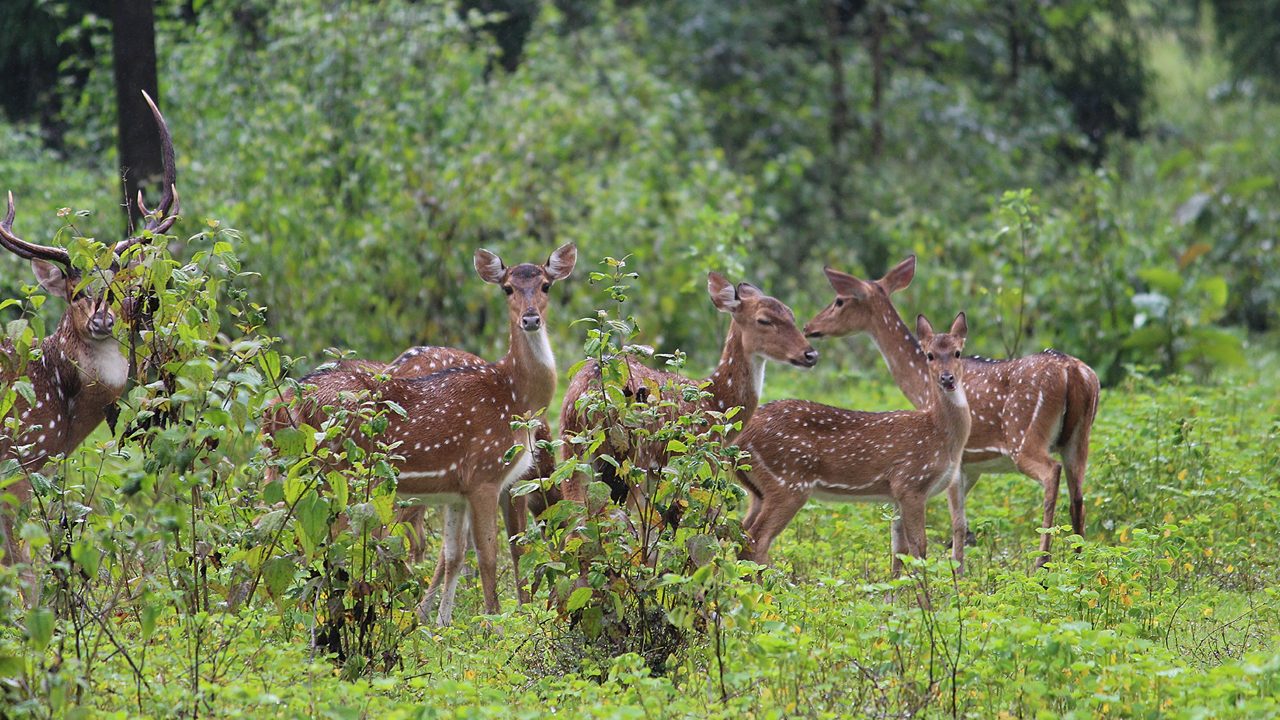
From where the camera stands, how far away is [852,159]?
64.2 ft

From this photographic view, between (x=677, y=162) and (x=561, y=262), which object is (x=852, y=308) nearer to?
(x=561, y=262)

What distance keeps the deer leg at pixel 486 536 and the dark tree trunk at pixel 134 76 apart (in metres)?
4.18

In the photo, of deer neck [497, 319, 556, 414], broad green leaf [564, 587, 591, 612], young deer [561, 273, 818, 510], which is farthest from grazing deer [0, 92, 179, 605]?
broad green leaf [564, 587, 591, 612]

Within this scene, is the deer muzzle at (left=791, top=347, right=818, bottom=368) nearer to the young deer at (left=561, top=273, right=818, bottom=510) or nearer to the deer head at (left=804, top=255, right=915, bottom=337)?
the young deer at (left=561, top=273, right=818, bottom=510)

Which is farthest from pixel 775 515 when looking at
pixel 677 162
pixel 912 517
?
pixel 677 162

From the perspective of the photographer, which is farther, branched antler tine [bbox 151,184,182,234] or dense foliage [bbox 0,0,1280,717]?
branched antler tine [bbox 151,184,182,234]

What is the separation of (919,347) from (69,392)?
15.5ft

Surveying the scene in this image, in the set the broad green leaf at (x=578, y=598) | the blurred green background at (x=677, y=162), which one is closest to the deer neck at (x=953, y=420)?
the blurred green background at (x=677, y=162)

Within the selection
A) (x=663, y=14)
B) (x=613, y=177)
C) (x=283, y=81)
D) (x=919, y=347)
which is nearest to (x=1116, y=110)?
(x=663, y=14)

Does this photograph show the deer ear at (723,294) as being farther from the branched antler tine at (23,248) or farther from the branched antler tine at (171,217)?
the branched antler tine at (23,248)

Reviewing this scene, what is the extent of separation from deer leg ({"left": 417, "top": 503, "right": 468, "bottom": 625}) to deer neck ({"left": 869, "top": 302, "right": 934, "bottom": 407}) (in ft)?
9.35

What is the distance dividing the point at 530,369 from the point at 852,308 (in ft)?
8.04

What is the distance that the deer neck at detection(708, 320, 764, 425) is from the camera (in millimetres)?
8047

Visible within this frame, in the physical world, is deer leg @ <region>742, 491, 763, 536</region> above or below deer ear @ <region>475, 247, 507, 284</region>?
Result: below
